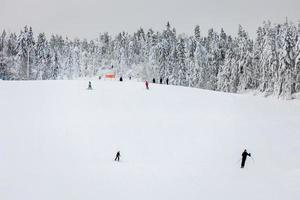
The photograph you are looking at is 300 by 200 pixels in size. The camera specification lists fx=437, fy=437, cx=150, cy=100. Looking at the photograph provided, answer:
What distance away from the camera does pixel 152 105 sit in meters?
47.4

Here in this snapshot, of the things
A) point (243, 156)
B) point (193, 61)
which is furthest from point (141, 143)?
point (193, 61)

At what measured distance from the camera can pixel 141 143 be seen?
35094mm

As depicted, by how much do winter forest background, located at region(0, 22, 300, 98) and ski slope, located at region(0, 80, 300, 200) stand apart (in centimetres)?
2479

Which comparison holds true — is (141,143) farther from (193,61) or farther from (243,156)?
(193,61)

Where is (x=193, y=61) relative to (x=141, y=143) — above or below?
above

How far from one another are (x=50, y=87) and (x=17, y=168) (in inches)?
1110

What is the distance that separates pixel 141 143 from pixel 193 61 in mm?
82592

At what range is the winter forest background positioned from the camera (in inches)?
3000

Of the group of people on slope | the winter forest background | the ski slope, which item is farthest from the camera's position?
the winter forest background

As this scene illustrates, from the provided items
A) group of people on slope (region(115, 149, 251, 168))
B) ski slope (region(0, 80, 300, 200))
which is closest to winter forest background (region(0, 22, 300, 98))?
ski slope (region(0, 80, 300, 200))

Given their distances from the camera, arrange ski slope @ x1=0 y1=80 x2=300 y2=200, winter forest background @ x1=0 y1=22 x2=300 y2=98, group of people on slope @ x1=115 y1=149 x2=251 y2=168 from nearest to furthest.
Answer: ski slope @ x1=0 y1=80 x2=300 y2=200
group of people on slope @ x1=115 y1=149 x2=251 y2=168
winter forest background @ x1=0 y1=22 x2=300 y2=98

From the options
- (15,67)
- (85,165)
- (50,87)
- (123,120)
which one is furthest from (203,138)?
(15,67)

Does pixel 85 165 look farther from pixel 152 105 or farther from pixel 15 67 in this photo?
pixel 15 67

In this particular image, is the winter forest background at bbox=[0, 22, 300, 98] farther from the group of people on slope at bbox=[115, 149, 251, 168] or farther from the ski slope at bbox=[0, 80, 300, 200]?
the group of people on slope at bbox=[115, 149, 251, 168]
